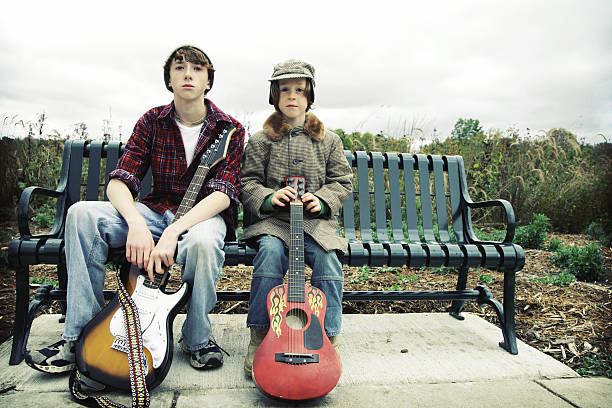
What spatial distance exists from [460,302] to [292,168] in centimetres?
170

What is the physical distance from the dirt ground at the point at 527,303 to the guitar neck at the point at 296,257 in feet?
4.23

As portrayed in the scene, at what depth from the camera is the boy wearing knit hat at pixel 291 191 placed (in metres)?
2.28

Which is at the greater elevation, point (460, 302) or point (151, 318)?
point (151, 318)

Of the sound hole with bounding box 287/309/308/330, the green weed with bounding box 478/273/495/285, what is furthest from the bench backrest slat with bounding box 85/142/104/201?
the green weed with bounding box 478/273/495/285

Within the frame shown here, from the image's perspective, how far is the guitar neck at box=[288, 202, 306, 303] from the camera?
83.8 inches

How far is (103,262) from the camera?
2223 mm

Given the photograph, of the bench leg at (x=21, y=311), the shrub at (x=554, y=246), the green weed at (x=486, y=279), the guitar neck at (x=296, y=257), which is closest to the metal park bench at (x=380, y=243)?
the bench leg at (x=21, y=311)

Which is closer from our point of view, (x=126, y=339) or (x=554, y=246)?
(x=126, y=339)

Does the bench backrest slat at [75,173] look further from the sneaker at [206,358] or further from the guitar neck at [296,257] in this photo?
the guitar neck at [296,257]

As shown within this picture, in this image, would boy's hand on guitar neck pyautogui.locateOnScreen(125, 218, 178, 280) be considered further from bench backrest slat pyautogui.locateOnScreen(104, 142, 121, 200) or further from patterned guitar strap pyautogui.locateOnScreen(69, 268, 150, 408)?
bench backrest slat pyautogui.locateOnScreen(104, 142, 121, 200)

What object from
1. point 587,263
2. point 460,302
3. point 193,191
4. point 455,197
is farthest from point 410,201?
point 587,263

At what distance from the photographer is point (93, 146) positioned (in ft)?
9.89

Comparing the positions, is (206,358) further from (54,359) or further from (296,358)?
(54,359)

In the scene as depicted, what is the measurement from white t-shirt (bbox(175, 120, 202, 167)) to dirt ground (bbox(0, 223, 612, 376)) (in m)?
1.32
